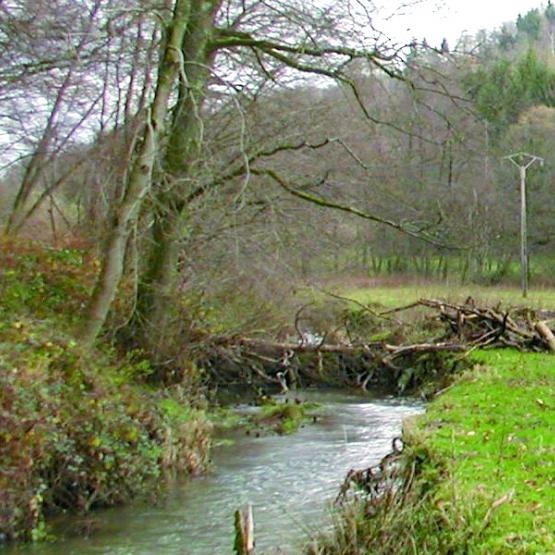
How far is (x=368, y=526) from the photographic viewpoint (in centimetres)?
754

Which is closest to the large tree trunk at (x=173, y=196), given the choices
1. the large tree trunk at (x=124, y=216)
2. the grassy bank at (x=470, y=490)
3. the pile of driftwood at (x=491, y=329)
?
the large tree trunk at (x=124, y=216)

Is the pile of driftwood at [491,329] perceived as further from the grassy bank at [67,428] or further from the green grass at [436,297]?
the grassy bank at [67,428]

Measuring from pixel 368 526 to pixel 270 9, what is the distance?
10.9 metres

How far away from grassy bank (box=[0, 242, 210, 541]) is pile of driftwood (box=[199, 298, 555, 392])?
203 inches

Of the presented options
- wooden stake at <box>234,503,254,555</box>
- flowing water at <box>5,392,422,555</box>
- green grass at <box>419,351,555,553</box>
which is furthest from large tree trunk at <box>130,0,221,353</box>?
wooden stake at <box>234,503,254,555</box>

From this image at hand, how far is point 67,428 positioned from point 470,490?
4895 mm

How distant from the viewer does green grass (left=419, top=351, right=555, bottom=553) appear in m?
6.98

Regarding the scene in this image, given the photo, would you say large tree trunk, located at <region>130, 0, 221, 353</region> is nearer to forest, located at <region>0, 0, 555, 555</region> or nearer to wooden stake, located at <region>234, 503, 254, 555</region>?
forest, located at <region>0, 0, 555, 555</region>

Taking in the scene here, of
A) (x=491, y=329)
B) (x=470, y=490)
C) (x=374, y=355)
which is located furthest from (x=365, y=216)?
(x=470, y=490)

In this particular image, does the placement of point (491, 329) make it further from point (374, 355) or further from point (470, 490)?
point (470, 490)

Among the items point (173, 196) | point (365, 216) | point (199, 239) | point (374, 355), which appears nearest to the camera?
point (173, 196)

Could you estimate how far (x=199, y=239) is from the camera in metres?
17.4

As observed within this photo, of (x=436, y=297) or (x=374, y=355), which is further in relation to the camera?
(x=436, y=297)

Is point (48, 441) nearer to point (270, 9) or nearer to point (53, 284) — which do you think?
point (53, 284)
